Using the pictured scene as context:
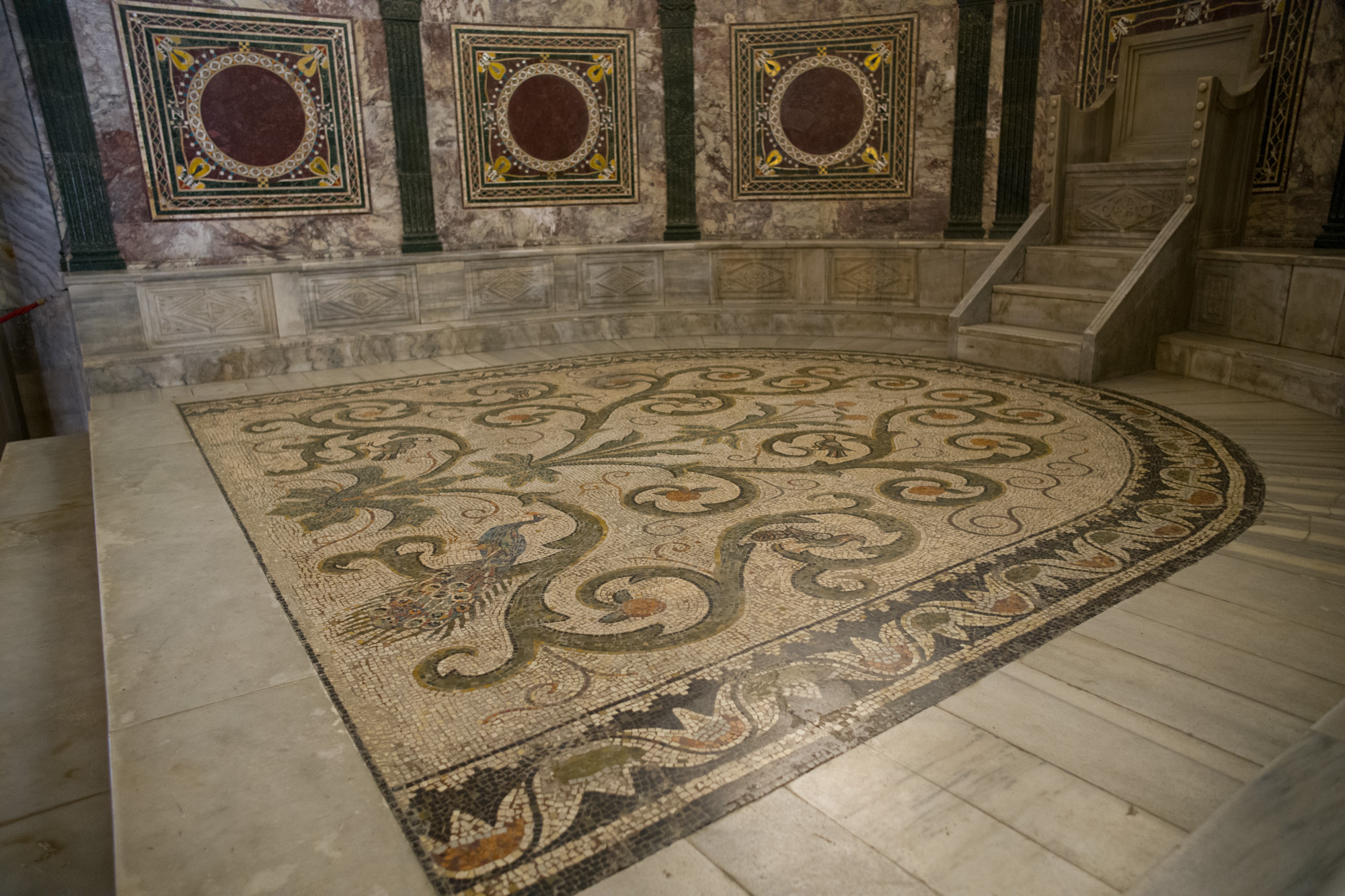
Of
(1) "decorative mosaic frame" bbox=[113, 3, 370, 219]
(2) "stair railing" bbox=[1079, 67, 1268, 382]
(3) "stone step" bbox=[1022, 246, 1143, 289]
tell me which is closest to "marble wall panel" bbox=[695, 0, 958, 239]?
(3) "stone step" bbox=[1022, 246, 1143, 289]

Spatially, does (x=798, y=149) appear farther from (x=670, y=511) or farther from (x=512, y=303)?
(x=670, y=511)

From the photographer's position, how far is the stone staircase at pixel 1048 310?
496 centimetres

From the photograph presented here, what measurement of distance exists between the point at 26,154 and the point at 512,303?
3011 mm

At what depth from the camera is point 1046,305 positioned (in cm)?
530

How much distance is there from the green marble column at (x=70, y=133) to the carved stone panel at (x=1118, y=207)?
6142 mm

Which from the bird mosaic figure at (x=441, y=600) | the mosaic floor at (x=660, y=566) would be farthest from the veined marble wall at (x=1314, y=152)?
the bird mosaic figure at (x=441, y=600)

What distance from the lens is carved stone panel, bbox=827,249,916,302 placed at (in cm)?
639

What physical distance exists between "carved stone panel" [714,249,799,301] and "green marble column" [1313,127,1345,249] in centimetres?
329

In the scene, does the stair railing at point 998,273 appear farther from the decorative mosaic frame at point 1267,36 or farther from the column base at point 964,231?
the decorative mosaic frame at point 1267,36

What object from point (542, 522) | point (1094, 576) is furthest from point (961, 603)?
point (542, 522)

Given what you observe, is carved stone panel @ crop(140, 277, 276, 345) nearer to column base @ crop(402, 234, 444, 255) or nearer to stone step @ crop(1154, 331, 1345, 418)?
column base @ crop(402, 234, 444, 255)

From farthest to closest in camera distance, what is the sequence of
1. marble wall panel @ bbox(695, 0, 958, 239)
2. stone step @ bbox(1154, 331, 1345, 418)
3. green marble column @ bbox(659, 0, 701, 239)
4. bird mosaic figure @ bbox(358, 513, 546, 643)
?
1. green marble column @ bbox(659, 0, 701, 239)
2. marble wall panel @ bbox(695, 0, 958, 239)
3. stone step @ bbox(1154, 331, 1345, 418)
4. bird mosaic figure @ bbox(358, 513, 546, 643)

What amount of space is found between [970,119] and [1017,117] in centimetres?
32

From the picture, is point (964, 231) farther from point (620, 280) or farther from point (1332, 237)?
point (620, 280)
